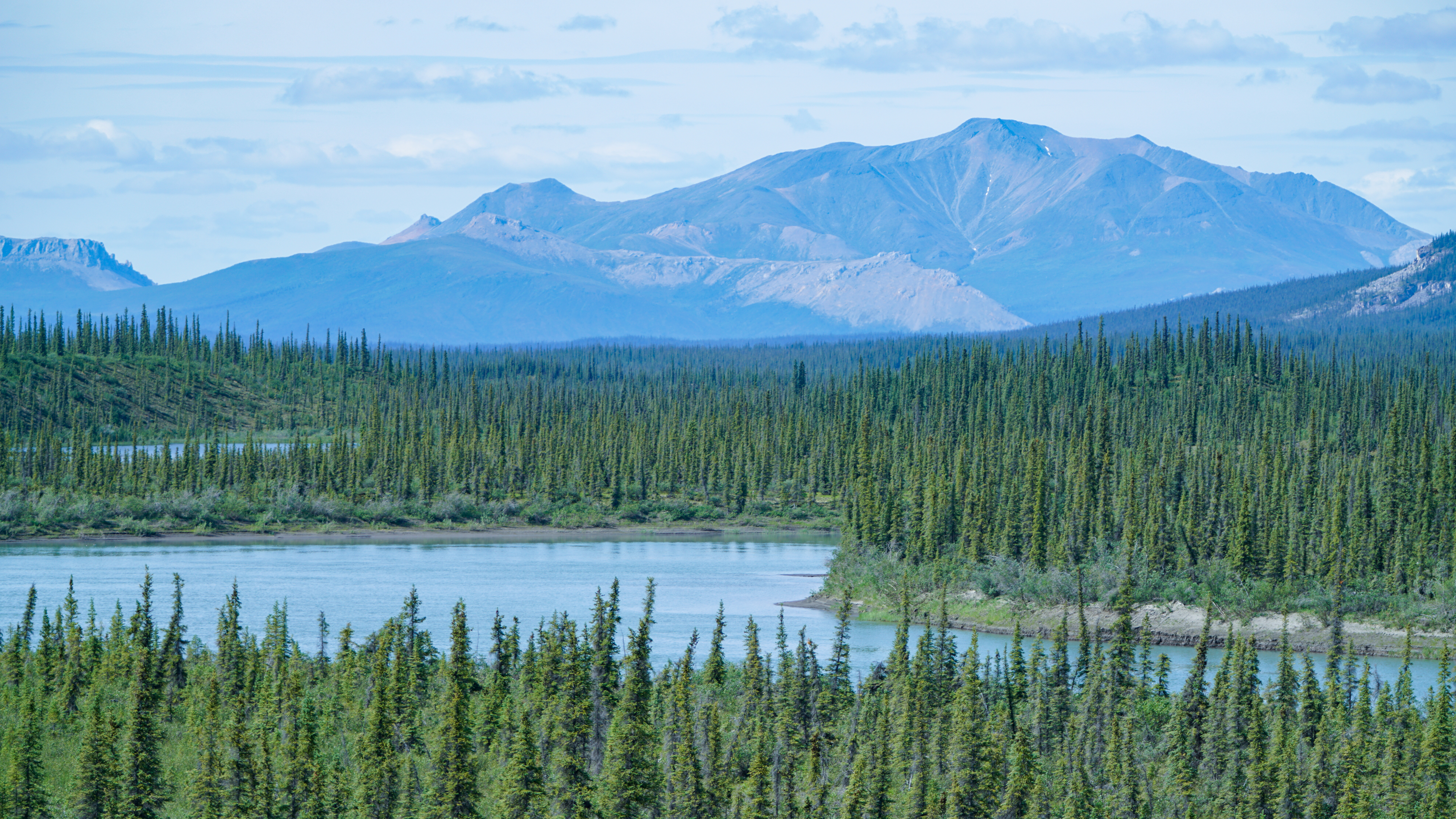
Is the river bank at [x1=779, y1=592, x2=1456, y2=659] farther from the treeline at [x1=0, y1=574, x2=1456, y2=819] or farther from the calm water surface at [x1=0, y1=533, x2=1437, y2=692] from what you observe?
the treeline at [x1=0, y1=574, x2=1456, y2=819]

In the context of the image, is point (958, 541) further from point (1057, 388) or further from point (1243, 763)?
point (1057, 388)

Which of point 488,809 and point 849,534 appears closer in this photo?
point 488,809

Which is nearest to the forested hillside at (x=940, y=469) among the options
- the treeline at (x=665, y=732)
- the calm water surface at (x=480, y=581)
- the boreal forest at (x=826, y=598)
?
the boreal forest at (x=826, y=598)

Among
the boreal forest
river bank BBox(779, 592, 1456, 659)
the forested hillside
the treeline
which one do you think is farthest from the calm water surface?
the treeline

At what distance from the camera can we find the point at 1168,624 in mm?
86250

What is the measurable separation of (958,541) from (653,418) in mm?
78760

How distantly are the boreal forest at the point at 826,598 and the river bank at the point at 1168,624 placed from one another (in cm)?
76

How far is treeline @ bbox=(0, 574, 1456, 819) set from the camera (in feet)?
129

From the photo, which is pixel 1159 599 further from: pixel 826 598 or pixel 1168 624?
pixel 826 598

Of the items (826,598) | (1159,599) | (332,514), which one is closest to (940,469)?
(826,598)

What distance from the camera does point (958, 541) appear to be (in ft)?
337

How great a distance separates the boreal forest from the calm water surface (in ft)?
8.49

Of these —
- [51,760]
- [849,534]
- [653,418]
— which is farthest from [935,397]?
[51,760]

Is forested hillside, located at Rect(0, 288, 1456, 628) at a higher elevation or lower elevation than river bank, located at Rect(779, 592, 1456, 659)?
higher
